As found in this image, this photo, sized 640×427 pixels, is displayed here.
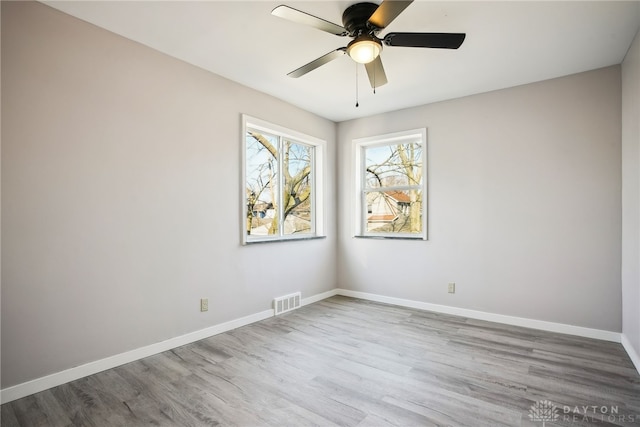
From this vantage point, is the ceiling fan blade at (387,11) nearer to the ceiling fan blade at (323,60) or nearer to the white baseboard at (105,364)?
the ceiling fan blade at (323,60)

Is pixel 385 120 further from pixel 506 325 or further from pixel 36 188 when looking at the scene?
pixel 36 188

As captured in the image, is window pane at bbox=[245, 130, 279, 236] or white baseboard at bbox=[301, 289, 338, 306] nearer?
window pane at bbox=[245, 130, 279, 236]

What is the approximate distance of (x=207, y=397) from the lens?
6.93 feet

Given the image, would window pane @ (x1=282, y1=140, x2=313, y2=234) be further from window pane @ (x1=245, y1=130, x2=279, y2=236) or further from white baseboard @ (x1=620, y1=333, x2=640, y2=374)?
white baseboard @ (x1=620, y1=333, x2=640, y2=374)

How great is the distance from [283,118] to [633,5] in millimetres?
3224

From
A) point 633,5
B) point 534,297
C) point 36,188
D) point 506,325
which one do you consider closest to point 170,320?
point 36,188

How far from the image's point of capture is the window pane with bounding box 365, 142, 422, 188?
4344 mm

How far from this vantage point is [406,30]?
2.50m

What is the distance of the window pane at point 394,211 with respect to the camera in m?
4.34

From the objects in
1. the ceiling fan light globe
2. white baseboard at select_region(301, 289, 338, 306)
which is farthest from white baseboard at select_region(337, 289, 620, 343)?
the ceiling fan light globe

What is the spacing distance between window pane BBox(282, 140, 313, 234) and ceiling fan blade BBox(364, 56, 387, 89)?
1862 mm

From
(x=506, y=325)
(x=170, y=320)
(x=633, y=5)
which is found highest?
(x=633, y=5)

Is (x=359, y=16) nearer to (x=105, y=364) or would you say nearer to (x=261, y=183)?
(x=261, y=183)

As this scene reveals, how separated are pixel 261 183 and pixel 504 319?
3.20 meters
